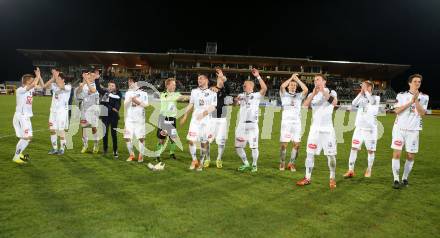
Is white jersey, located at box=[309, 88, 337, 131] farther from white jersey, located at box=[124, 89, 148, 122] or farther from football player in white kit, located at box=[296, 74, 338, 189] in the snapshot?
white jersey, located at box=[124, 89, 148, 122]

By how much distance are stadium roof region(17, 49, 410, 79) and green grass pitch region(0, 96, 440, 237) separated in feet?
172

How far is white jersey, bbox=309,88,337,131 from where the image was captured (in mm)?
7965

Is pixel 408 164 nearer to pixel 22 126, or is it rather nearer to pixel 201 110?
pixel 201 110

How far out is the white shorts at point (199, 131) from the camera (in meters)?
9.22

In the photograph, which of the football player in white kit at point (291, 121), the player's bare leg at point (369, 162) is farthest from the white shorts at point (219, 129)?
the player's bare leg at point (369, 162)

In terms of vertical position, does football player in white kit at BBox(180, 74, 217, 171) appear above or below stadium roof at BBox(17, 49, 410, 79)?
below

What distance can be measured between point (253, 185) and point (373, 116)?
394 centimetres

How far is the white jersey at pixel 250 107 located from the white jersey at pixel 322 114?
1.63m

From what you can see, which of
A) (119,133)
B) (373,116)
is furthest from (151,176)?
(119,133)

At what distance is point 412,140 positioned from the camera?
26.8ft

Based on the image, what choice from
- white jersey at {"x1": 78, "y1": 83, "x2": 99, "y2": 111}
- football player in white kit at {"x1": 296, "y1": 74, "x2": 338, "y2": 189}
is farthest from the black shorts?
football player in white kit at {"x1": 296, "y1": 74, "x2": 338, "y2": 189}

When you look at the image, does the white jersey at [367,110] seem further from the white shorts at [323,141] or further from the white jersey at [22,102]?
the white jersey at [22,102]

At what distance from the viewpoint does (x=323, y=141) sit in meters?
7.98

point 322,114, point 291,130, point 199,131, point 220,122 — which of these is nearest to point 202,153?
point 199,131
